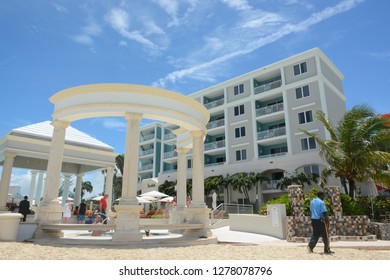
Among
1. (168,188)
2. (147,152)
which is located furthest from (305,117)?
(147,152)

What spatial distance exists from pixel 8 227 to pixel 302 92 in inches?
1154

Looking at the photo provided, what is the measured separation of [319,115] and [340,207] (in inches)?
284

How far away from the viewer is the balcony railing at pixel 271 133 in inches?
1271

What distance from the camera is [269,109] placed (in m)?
33.8

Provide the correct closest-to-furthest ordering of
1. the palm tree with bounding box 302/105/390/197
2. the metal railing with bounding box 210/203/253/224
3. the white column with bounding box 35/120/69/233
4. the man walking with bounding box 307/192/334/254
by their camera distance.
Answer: the man walking with bounding box 307/192/334/254 < the white column with bounding box 35/120/69/233 < the palm tree with bounding box 302/105/390/197 < the metal railing with bounding box 210/203/253/224

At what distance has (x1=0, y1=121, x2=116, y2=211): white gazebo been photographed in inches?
671

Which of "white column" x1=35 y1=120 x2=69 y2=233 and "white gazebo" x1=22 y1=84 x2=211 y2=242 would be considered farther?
"white column" x1=35 y1=120 x2=69 y2=233

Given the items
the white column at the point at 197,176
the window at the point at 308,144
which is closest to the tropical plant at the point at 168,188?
the window at the point at 308,144

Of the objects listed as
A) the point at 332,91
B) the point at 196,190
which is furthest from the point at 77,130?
the point at 332,91

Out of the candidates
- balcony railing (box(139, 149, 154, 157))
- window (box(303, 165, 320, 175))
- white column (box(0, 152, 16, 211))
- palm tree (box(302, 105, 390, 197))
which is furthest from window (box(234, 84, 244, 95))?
white column (box(0, 152, 16, 211))

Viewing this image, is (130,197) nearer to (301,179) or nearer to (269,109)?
(301,179)

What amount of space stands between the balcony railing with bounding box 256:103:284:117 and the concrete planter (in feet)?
94.4

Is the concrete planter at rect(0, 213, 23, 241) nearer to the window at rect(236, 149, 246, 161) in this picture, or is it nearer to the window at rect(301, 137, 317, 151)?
the window at rect(301, 137, 317, 151)

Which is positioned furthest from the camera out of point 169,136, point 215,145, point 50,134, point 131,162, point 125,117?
point 169,136
